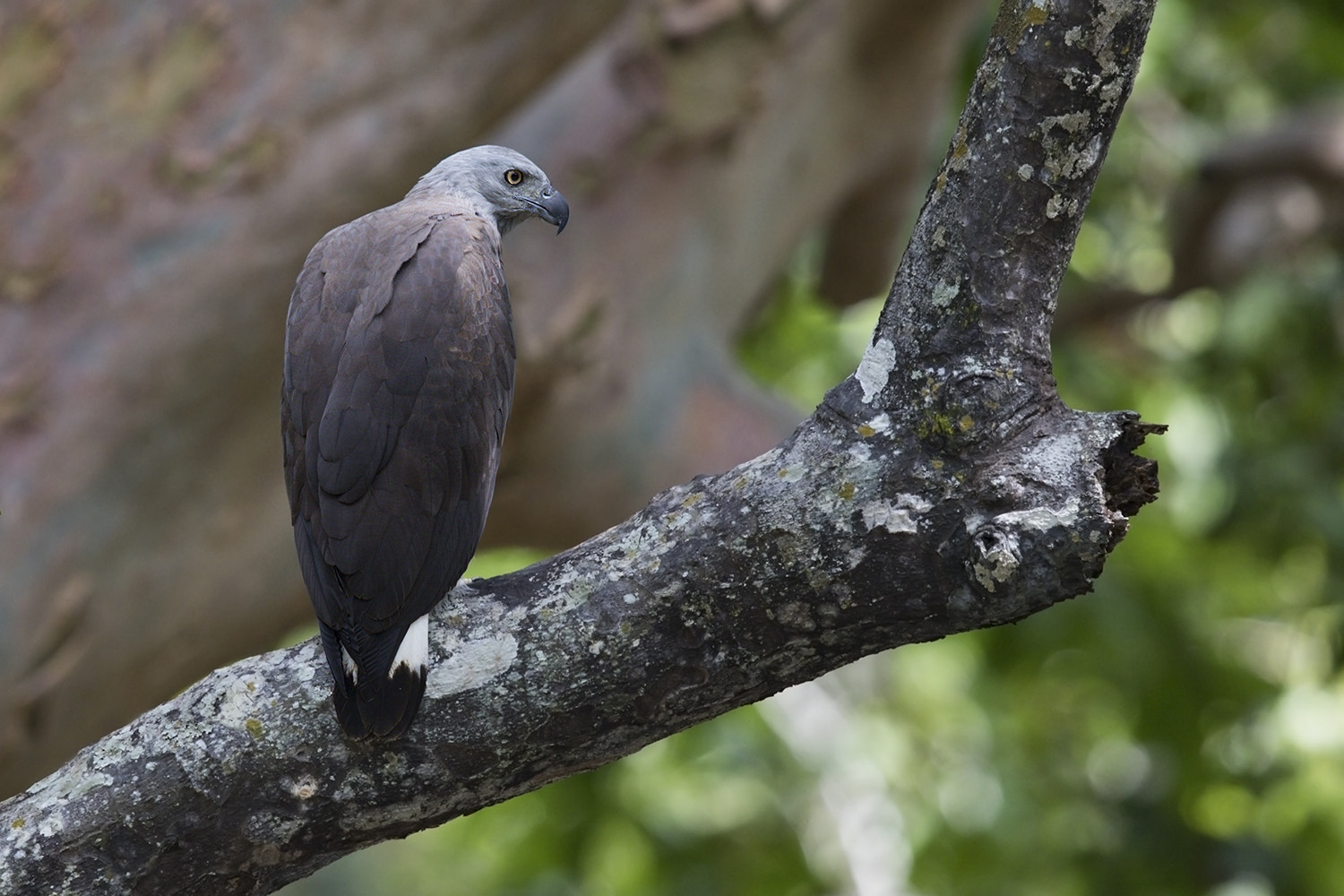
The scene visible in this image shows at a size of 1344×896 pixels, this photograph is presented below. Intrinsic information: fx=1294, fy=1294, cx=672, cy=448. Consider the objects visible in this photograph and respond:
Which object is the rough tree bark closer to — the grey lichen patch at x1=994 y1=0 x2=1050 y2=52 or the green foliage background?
the grey lichen patch at x1=994 y1=0 x2=1050 y2=52

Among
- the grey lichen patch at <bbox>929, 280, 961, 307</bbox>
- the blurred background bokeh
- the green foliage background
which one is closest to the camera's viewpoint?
the grey lichen patch at <bbox>929, 280, 961, 307</bbox>

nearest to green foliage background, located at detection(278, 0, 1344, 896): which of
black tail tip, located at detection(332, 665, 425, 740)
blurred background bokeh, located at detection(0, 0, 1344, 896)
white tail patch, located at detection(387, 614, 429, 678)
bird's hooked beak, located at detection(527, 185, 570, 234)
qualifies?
blurred background bokeh, located at detection(0, 0, 1344, 896)

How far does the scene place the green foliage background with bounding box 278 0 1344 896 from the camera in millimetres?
5898

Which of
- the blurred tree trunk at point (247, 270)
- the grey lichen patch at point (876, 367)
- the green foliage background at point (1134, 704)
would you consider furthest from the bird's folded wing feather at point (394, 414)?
the green foliage background at point (1134, 704)

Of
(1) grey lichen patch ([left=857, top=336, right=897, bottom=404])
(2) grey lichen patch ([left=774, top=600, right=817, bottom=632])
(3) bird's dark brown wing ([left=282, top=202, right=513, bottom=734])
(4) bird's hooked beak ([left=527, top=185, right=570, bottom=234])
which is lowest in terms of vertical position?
(2) grey lichen patch ([left=774, top=600, right=817, bottom=632])

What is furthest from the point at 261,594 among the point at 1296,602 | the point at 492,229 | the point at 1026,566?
the point at 1296,602

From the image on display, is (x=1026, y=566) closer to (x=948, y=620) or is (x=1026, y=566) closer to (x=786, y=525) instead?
(x=948, y=620)

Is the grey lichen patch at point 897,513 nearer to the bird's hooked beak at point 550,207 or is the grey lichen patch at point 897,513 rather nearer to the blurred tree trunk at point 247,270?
the bird's hooked beak at point 550,207

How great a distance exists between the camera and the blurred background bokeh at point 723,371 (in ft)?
14.0

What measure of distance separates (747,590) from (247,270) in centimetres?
286

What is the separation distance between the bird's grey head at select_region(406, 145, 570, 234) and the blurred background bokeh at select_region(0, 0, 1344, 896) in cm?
136

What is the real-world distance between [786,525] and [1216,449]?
15.1 feet

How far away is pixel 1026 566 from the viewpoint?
1.92 metres

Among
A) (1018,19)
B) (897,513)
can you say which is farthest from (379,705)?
(1018,19)
